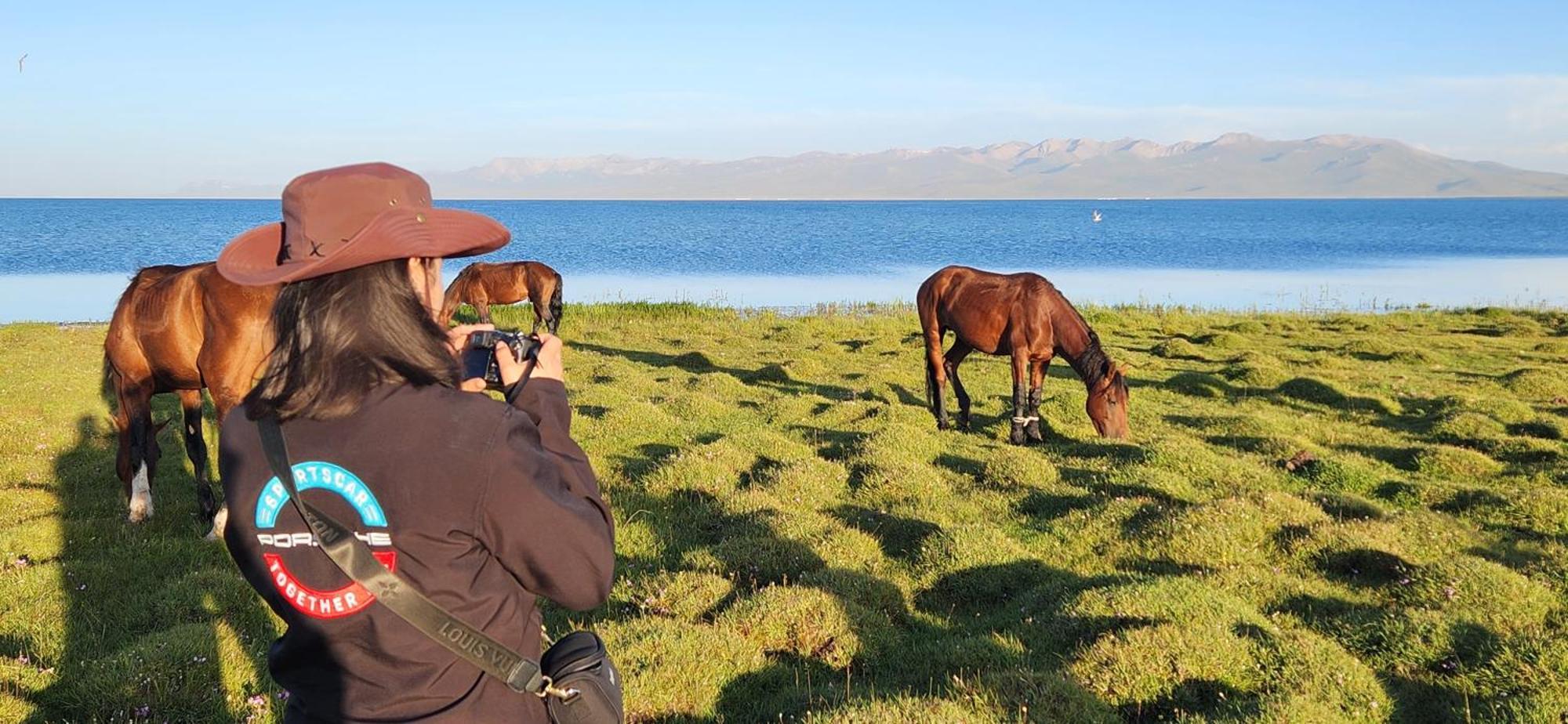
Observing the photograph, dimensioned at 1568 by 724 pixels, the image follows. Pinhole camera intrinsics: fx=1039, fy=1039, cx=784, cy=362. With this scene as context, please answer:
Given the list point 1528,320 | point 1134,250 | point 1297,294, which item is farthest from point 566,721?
point 1134,250

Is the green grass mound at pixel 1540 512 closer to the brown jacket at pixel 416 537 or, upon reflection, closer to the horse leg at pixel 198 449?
the brown jacket at pixel 416 537

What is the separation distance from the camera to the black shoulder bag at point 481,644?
2.39 metres

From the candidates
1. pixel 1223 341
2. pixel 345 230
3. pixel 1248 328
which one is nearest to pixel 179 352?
→ pixel 345 230

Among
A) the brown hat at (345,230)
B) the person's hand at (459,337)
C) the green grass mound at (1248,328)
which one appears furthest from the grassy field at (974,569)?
the green grass mound at (1248,328)

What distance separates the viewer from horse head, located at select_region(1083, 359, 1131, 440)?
1271 centimetres

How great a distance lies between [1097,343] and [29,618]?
37.3ft

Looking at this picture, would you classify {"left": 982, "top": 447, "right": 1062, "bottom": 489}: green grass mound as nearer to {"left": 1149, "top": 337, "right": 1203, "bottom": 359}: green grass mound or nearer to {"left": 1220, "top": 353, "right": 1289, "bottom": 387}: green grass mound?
{"left": 1220, "top": 353, "right": 1289, "bottom": 387}: green grass mound

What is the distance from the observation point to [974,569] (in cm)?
776

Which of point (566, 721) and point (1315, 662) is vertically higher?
point (566, 721)

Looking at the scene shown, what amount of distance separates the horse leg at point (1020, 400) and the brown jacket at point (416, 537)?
10.9m

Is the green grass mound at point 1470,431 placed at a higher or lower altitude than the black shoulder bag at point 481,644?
lower

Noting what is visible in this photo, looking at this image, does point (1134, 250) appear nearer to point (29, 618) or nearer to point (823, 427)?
point (823, 427)

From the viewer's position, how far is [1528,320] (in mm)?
26375

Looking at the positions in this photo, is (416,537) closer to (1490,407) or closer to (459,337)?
(459,337)
